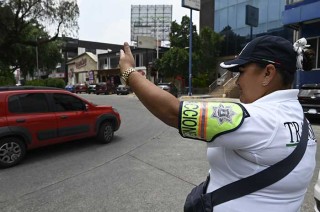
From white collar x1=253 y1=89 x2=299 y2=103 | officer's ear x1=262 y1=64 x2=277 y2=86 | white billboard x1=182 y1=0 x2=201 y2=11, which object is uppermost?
white billboard x1=182 y1=0 x2=201 y2=11

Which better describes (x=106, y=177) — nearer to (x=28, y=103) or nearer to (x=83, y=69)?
(x=28, y=103)

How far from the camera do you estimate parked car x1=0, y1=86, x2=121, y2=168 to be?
660 cm

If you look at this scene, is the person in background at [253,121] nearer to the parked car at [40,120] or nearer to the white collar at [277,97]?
the white collar at [277,97]

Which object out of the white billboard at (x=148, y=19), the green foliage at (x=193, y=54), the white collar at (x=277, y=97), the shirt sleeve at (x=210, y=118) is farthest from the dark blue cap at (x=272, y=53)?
the white billboard at (x=148, y=19)

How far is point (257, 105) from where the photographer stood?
1354 millimetres

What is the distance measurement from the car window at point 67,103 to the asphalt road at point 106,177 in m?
0.99

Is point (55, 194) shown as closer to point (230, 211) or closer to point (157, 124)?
point (230, 211)

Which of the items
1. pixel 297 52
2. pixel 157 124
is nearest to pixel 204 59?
pixel 157 124

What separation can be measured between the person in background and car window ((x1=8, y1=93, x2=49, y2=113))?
5.93 m

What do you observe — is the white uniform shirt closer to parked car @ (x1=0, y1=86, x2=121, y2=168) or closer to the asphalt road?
the asphalt road

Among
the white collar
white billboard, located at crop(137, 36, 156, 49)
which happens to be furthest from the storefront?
the white collar

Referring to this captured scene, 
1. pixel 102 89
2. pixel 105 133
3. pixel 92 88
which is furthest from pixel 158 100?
pixel 92 88

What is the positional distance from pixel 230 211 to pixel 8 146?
6123mm

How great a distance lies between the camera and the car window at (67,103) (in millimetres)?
7657
